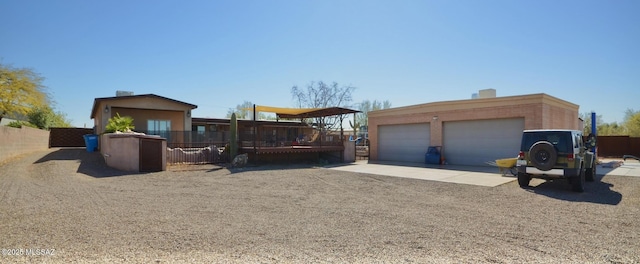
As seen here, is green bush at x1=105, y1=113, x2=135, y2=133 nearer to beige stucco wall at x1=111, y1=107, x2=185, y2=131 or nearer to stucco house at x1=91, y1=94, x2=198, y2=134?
stucco house at x1=91, y1=94, x2=198, y2=134

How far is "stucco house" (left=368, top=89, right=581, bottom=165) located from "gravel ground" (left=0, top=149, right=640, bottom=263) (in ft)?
18.1

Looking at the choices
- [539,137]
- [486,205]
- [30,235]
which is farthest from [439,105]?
[30,235]

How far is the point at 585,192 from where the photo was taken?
9125 millimetres

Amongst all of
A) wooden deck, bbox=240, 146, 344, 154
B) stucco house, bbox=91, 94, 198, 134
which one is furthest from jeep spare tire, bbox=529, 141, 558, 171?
stucco house, bbox=91, 94, 198, 134

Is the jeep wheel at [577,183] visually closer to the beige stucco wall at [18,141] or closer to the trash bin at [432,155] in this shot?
the trash bin at [432,155]

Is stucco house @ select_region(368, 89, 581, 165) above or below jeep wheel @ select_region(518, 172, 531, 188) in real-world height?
above

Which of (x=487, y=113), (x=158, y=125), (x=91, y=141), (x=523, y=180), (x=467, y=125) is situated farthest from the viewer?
(x=158, y=125)

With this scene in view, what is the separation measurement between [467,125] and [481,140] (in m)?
1.06

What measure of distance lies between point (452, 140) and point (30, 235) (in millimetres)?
17278

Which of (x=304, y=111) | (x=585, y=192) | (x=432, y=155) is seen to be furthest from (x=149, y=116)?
(x=585, y=192)

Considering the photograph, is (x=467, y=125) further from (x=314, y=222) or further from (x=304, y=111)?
(x=314, y=222)

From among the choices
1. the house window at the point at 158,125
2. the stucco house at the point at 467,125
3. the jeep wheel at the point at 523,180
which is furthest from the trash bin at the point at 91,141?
the jeep wheel at the point at 523,180

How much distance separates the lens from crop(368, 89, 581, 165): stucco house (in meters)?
15.8

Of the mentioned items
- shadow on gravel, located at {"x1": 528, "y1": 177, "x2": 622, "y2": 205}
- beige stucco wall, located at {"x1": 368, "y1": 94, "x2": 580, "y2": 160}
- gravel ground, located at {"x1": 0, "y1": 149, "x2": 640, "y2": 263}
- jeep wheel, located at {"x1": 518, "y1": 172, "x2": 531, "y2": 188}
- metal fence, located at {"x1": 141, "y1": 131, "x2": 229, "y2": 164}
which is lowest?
shadow on gravel, located at {"x1": 528, "y1": 177, "x2": 622, "y2": 205}
